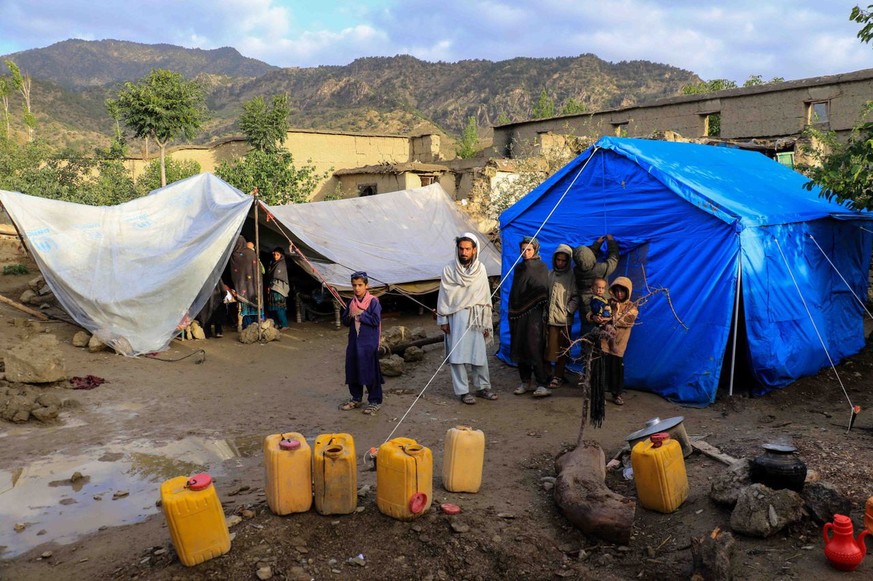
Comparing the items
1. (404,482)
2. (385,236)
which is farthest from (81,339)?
(404,482)

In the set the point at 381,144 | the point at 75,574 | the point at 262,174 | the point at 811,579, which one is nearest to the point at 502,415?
the point at 811,579

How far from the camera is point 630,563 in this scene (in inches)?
127

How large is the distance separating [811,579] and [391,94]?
6075 cm

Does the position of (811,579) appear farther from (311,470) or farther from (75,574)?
(75,574)

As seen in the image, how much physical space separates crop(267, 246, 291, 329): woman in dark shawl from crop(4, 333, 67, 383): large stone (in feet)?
10.6

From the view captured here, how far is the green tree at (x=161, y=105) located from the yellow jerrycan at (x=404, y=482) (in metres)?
15.4

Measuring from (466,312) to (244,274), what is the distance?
3935 millimetres

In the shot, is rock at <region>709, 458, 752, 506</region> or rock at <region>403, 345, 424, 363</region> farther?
rock at <region>403, 345, 424, 363</region>

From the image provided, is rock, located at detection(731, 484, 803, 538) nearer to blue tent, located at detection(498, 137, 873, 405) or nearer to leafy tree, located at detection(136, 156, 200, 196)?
blue tent, located at detection(498, 137, 873, 405)

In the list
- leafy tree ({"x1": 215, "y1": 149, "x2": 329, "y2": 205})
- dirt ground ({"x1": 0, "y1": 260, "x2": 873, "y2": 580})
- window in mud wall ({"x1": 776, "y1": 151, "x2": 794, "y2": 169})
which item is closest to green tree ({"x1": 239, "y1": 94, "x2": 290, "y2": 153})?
leafy tree ({"x1": 215, "y1": 149, "x2": 329, "y2": 205})

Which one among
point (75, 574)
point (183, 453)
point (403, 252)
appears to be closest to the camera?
point (75, 574)

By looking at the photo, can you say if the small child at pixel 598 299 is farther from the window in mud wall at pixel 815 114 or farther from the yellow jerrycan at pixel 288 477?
the window in mud wall at pixel 815 114

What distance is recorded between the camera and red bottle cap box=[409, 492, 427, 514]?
3.39m

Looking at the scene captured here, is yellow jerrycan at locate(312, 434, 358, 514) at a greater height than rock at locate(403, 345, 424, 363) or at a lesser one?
greater
